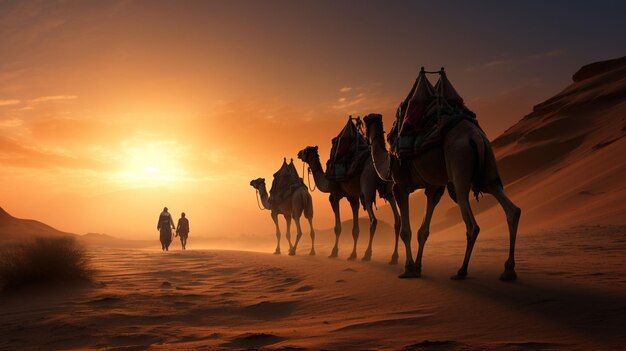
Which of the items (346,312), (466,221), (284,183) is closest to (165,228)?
(284,183)

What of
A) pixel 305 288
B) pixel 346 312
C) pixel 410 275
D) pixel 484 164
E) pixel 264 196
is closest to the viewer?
pixel 346 312

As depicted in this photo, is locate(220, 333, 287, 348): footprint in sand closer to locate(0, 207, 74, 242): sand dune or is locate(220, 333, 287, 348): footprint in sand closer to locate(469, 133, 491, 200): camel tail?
locate(469, 133, 491, 200): camel tail

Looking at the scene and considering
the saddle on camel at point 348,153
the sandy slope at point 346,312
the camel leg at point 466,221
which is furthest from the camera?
the saddle on camel at point 348,153

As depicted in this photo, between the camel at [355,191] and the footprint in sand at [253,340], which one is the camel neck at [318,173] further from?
the footprint in sand at [253,340]

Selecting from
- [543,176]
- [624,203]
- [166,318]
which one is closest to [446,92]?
[166,318]

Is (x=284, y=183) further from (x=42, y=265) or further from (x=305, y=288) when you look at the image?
(x=42, y=265)

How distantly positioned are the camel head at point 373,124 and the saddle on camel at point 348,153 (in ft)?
7.67

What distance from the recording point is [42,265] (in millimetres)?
7984

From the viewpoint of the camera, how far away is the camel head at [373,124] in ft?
34.7

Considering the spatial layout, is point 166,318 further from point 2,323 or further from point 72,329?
point 2,323

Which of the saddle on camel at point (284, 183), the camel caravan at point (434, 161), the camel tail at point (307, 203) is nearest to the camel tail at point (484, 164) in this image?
the camel caravan at point (434, 161)

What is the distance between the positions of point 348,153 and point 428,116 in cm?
572

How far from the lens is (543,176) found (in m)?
40.3

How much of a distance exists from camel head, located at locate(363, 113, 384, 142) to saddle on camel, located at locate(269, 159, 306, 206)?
803 centimetres
